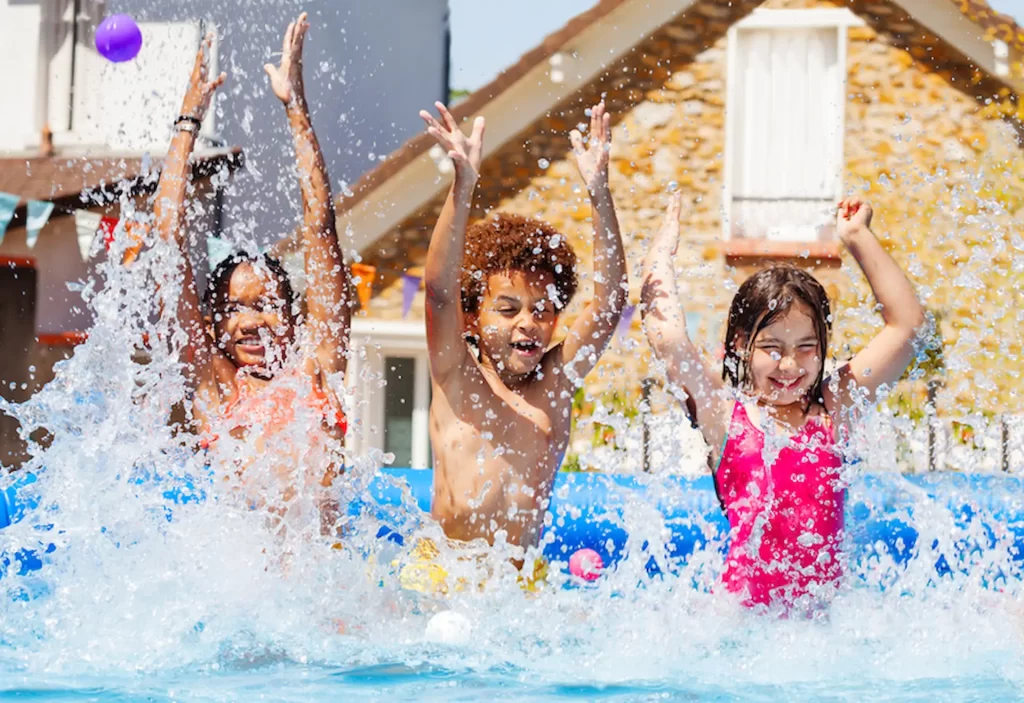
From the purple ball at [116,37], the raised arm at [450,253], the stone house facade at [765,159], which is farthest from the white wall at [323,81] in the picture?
the raised arm at [450,253]

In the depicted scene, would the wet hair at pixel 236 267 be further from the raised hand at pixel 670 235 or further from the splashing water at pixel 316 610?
the raised hand at pixel 670 235

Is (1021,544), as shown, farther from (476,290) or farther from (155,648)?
(155,648)

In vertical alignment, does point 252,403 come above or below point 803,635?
above

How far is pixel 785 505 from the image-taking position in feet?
13.7

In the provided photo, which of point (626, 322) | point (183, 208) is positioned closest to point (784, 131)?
point (626, 322)

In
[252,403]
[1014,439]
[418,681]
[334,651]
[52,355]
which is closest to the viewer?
[418,681]

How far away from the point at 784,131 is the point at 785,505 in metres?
7.83

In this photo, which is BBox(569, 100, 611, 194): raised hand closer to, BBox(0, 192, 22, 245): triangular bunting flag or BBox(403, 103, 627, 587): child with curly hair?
BBox(403, 103, 627, 587): child with curly hair

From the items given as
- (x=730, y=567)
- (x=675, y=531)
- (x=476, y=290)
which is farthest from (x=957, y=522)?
(x=476, y=290)

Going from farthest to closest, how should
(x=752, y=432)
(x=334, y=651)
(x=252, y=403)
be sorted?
(x=252, y=403)
(x=752, y=432)
(x=334, y=651)

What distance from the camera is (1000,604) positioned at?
4.29 metres

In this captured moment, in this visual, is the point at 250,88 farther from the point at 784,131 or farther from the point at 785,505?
the point at 785,505

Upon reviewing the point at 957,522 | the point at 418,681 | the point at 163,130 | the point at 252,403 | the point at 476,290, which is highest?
the point at 163,130

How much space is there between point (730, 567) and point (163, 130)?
1100 cm
